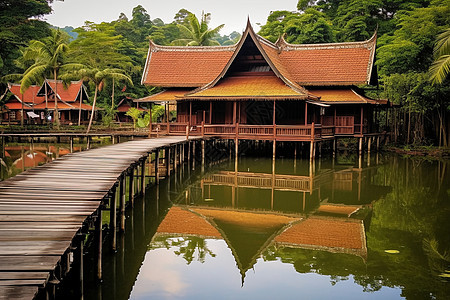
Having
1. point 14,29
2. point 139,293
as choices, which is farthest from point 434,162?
point 14,29

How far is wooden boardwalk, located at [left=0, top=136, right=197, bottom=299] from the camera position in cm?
450

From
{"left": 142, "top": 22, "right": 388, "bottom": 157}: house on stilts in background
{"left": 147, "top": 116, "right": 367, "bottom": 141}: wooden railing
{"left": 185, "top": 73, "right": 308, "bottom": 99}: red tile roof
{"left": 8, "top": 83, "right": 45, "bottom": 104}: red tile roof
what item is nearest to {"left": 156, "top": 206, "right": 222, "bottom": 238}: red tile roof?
{"left": 147, "top": 116, "right": 367, "bottom": 141}: wooden railing

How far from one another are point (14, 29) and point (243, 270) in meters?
33.9

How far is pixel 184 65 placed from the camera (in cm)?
2961

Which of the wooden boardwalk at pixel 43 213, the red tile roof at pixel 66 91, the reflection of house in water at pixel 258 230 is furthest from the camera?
the red tile roof at pixel 66 91

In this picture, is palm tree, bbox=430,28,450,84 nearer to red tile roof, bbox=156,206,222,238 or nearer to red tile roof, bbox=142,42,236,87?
red tile roof, bbox=142,42,236,87

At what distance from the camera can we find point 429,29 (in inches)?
1001

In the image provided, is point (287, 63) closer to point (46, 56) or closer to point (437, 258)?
point (46, 56)

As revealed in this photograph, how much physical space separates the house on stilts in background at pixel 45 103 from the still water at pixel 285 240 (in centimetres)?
2763

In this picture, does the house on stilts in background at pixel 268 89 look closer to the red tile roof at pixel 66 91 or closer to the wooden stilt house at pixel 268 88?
the wooden stilt house at pixel 268 88

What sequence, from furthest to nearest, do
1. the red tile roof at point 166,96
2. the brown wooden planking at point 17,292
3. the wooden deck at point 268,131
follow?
the red tile roof at point 166,96 → the wooden deck at point 268,131 → the brown wooden planking at point 17,292

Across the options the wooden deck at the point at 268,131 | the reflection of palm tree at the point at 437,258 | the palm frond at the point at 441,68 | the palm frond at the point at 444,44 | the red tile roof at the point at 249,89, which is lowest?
the reflection of palm tree at the point at 437,258

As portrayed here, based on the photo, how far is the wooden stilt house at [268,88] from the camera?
2264 centimetres

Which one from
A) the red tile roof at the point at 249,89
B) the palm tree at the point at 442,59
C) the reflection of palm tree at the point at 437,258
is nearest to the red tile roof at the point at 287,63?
the red tile roof at the point at 249,89
